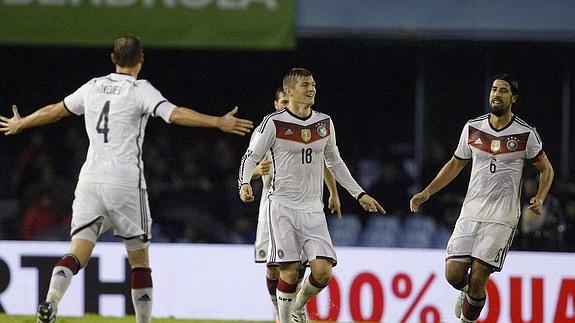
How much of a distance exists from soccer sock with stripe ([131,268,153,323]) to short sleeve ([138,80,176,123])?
103cm

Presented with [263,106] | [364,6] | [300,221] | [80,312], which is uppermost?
[364,6]

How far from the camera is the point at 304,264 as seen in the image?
9.91 m

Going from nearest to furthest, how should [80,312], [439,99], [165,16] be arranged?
1. [80,312]
2. [165,16]
3. [439,99]

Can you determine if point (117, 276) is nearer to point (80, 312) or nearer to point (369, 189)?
point (80, 312)

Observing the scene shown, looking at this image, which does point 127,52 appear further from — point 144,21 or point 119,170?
point 144,21

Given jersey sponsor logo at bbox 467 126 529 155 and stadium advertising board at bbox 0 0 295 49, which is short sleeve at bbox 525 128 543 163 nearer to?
jersey sponsor logo at bbox 467 126 529 155

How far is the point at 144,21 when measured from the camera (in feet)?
46.8

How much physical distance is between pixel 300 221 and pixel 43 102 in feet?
26.8

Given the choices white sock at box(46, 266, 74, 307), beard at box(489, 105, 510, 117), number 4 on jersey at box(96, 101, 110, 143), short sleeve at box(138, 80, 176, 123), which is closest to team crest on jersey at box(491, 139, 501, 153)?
Answer: beard at box(489, 105, 510, 117)

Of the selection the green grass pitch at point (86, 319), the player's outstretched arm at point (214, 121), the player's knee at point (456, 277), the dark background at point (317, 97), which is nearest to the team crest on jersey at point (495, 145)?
the player's knee at point (456, 277)

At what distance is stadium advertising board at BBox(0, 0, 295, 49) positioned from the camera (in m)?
14.2

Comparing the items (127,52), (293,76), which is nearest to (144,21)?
(293,76)

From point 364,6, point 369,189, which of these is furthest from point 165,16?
point 369,189

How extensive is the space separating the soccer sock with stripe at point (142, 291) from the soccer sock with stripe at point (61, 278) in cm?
39
